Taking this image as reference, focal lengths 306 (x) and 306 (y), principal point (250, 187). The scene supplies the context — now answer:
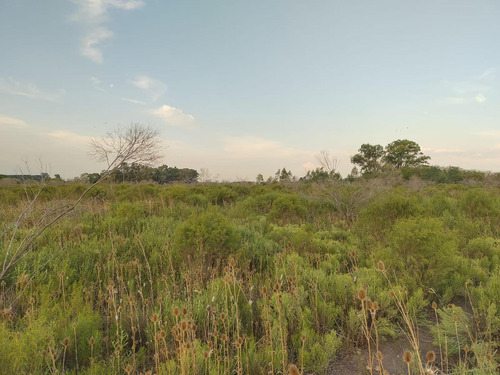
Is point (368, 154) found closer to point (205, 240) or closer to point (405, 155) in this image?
point (405, 155)

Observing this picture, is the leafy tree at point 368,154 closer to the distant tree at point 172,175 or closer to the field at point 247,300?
the distant tree at point 172,175

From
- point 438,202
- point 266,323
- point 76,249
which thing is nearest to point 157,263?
point 76,249

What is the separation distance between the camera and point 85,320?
325cm

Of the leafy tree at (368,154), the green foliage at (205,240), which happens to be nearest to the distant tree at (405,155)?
the leafy tree at (368,154)

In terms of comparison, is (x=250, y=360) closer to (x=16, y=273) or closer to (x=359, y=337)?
(x=359, y=337)

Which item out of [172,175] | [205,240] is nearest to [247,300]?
[205,240]

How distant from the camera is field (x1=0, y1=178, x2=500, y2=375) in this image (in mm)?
2619

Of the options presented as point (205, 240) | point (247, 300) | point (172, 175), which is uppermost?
point (172, 175)

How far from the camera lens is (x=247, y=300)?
389 centimetres

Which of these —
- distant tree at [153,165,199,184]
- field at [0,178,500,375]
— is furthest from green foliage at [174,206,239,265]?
distant tree at [153,165,199,184]

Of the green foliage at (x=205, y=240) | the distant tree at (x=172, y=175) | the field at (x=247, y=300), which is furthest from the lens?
the distant tree at (x=172, y=175)

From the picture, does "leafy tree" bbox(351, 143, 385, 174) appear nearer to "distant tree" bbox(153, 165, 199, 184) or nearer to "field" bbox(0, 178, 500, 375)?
"distant tree" bbox(153, 165, 199, 184)

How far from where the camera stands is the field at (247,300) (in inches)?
103

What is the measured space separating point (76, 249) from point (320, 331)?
466cm
